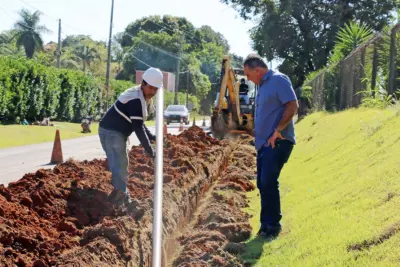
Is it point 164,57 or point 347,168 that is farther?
point 164,57

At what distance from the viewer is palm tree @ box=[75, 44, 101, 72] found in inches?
A: 3029

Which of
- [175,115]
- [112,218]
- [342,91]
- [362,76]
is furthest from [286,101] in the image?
[175,115]

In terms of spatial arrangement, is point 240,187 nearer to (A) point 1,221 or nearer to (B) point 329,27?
(A) point 1,221

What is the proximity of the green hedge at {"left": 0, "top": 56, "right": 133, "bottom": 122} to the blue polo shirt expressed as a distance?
20.4m

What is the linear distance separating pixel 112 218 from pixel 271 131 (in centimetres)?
198

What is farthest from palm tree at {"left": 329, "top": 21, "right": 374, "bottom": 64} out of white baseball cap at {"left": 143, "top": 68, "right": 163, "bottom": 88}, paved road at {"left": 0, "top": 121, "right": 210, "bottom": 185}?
white baseball cap at {"left": 143, "top": 68, "right": 163, "bottom": 88}

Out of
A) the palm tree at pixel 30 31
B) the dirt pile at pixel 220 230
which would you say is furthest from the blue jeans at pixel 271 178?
the palm tree at pixel 30 31

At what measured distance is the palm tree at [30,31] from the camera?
2650 inches

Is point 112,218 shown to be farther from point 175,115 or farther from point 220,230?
point 175,115

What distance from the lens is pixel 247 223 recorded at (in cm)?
762

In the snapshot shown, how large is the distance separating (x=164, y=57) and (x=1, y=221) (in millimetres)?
75356

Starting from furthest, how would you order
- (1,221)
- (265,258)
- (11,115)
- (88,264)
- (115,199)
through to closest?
(11,115) < (115,199) < (265,258) < (1,221) < (88,264)

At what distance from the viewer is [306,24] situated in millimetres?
39156

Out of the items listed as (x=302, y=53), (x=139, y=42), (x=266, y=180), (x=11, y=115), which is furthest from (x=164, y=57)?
(x=266, y=180)
